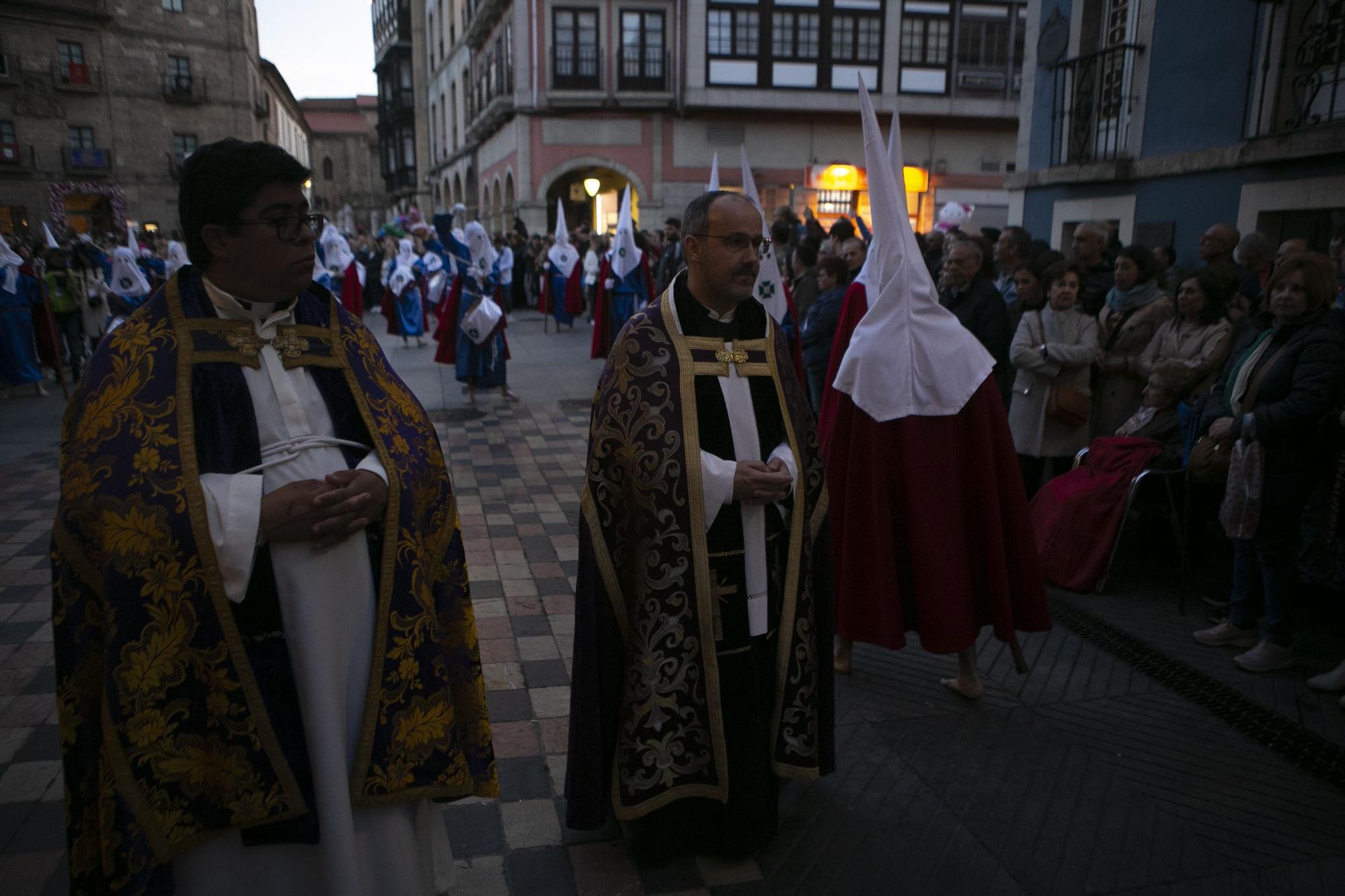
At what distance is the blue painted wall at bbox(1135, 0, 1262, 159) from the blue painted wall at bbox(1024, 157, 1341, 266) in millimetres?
309

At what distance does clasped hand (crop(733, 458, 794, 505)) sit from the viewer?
8.74ft

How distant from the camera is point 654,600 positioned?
2701 mm

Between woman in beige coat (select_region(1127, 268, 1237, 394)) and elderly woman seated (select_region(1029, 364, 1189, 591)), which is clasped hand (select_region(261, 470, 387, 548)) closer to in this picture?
elderly woman seated (select_region(1029, 364, 1189, 591))

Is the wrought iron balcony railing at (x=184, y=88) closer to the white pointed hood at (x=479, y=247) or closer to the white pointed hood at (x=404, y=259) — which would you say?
the white pointed hood at (x=404, y=259)

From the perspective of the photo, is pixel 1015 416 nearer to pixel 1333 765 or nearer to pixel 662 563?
pixel 1333 765

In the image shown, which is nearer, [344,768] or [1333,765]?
[344,768]

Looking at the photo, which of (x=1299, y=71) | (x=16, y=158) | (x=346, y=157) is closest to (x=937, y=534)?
(x=1299, y=71)

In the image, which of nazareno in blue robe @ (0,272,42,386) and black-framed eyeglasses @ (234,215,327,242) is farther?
nazareno in blue robe @ (0,272,42,386)

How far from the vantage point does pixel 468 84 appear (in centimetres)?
3631

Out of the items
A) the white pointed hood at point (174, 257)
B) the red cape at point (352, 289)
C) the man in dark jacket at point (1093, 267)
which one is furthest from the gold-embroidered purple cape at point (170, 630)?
the red cape at point (352, 289)

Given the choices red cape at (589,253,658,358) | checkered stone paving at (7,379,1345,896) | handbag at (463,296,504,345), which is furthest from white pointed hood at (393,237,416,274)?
checkered stone paving at (7,379,1345,896)

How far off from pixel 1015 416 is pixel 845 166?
20476 millimetres

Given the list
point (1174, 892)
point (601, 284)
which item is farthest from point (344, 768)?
point (601, 284)

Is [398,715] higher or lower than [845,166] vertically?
lower
